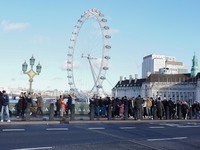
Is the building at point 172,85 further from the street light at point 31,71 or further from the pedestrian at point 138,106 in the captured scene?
the pedestrian at point 138,106

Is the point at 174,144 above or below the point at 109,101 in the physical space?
below

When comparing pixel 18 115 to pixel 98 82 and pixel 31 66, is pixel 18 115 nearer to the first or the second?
pixel 31 66

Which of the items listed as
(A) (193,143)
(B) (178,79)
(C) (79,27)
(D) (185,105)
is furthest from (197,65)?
(A) (193,143)

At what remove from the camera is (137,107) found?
102 ft

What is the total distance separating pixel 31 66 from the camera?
3506cm

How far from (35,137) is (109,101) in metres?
17.1

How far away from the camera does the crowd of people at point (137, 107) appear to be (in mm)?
31500

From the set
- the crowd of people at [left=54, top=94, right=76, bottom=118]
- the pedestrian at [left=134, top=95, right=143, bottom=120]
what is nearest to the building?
the pedestrian at [left=134, top=95, right=143, bottom=120]

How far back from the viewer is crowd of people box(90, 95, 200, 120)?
103 feet

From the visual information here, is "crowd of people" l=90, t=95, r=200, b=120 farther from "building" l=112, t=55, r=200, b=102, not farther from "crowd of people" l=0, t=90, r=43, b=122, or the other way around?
"building" l=112, t=55, r=200, b=102

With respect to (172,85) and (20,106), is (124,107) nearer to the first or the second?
(20,106)

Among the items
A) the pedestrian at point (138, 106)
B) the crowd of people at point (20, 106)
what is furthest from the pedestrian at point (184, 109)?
the crowd of people at point (20, 106)

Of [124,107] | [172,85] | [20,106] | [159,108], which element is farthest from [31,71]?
[172,85]

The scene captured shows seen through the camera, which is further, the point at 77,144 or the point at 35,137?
the point at 35,137
